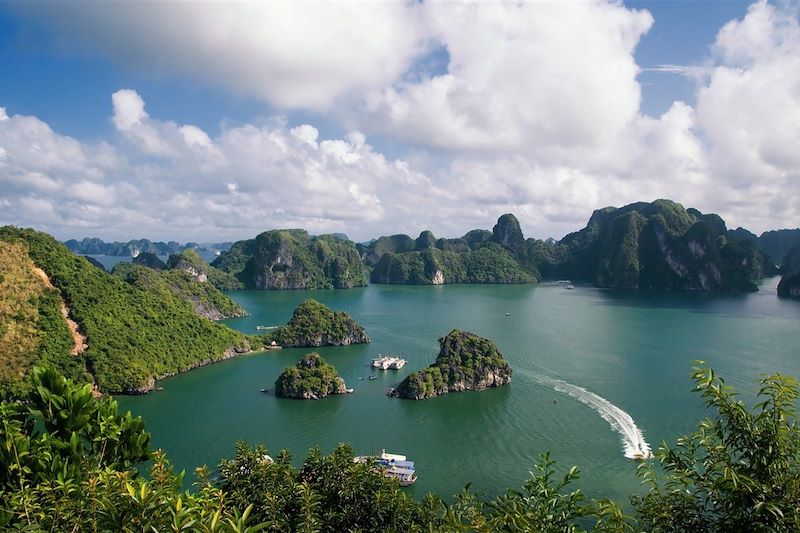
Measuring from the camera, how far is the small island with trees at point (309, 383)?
43.2m

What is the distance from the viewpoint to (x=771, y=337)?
67.1 metres

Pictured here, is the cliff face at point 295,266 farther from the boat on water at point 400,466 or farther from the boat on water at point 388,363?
the boat on water at point 400,466

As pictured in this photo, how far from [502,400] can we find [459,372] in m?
4.70

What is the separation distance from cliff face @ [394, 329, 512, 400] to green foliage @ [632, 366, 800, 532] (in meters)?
36.1

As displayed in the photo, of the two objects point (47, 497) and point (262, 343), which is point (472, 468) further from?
point (262, 343)

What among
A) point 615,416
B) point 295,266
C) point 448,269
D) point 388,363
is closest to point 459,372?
point 388,363

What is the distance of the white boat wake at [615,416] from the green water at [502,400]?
69 centimetres

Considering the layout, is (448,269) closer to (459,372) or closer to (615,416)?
(459,372)

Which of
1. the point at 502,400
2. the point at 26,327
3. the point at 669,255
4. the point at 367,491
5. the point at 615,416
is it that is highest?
the point at 669,255

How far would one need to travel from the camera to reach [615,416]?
3791 centimetres

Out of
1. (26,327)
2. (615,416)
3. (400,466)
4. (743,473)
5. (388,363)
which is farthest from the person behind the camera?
(388,363)

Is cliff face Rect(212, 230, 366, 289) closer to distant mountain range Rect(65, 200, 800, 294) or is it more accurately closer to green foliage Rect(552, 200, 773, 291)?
distant mountain range Rect(65, 200, 800, 294)

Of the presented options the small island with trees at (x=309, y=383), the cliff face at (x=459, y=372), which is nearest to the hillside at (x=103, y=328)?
the small island with trees at (x=309, y=383)

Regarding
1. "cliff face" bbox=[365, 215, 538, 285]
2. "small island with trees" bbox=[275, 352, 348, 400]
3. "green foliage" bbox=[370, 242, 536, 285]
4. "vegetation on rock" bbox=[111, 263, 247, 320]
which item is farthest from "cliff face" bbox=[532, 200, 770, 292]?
"small island with trees" bbox=[275, 352, 348, 400]
